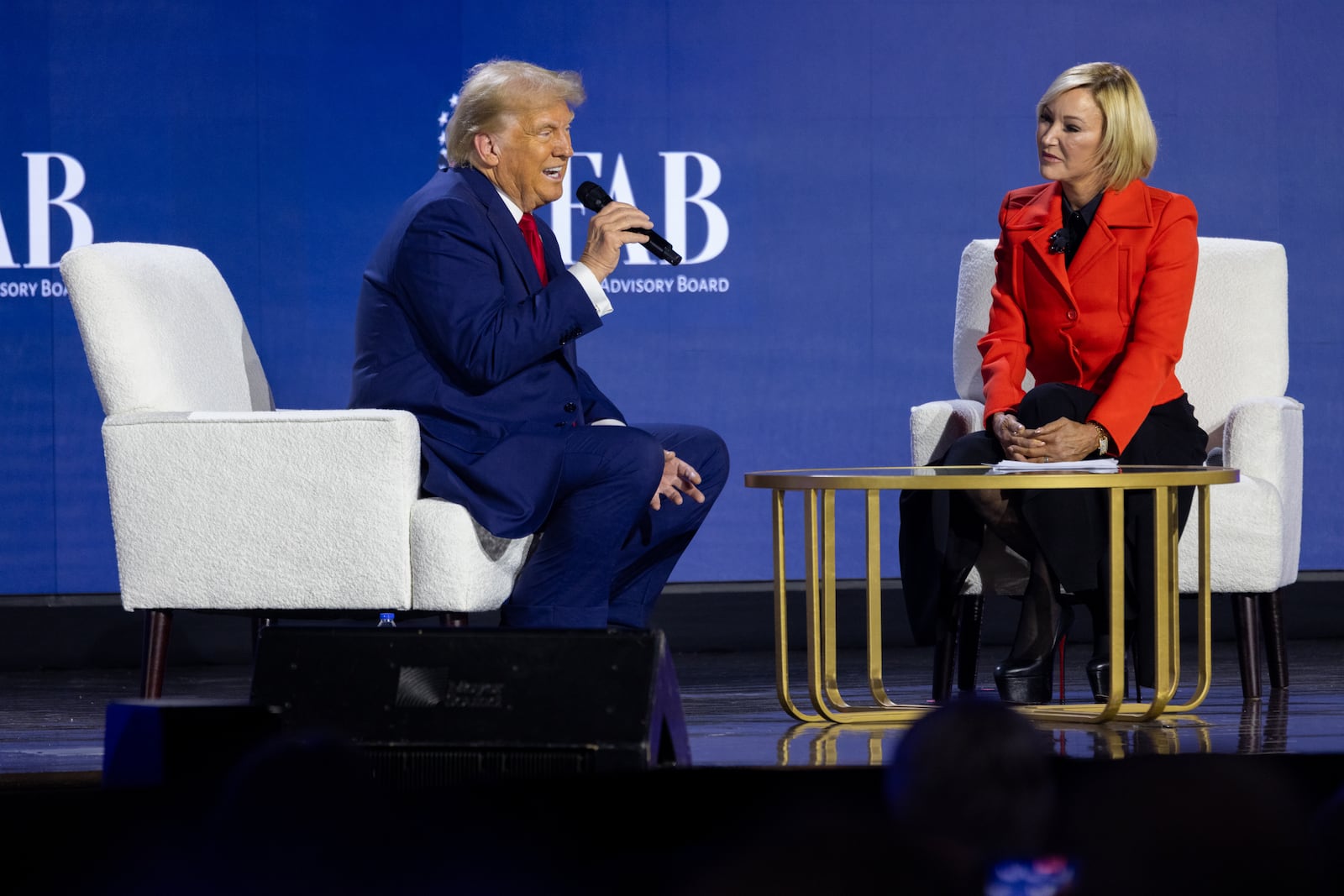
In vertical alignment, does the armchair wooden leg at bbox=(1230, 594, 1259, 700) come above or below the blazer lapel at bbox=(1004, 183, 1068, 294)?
below

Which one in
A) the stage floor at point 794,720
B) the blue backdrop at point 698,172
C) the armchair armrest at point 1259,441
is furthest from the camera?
the blue backdrop at point 698,172

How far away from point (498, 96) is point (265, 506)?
845 millimetres

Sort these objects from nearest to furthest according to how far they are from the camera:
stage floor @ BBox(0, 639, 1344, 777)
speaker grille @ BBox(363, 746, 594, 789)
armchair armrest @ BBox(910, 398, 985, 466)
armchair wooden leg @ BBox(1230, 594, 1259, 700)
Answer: speaker grille @ BBox(363, 746, 594, 789) < stage floor @ BBox(0, 639, 1344, 777) < armchair wooden leg @ BBox(1230, 594, 1259, 700) < armchair armrest @ BBox(910, 398, 985, 466)

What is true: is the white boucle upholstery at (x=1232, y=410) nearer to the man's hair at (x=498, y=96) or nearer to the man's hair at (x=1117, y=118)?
the man's hair at (x=1117, y=118)

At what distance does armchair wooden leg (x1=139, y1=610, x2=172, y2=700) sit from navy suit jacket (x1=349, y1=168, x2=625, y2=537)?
500mm

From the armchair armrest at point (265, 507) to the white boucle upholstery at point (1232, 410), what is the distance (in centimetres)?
111

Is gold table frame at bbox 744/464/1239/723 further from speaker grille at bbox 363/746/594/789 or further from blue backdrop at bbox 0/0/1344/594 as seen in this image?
blue backdrop at bbox 0/0/1344/594

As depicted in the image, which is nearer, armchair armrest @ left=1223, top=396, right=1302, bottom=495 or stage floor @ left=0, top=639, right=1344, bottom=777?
stage floor @ left=0, top=639, right=1344, bottom=777

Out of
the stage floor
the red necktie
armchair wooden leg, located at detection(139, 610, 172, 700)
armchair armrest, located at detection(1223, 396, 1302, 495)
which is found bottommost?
the stage floor

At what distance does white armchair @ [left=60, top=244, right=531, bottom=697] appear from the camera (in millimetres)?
2645

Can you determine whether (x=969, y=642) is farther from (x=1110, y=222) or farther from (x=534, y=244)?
(x=534, y=244)

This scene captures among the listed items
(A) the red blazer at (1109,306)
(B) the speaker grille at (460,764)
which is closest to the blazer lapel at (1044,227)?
(A) the red blazer at (1109,306)

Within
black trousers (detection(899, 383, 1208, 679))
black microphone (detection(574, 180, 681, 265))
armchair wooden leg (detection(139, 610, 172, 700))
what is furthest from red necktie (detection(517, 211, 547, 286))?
armchair wooden leg (detection(139, 610, 172, 700))

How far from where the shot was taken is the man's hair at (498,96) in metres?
2.84
